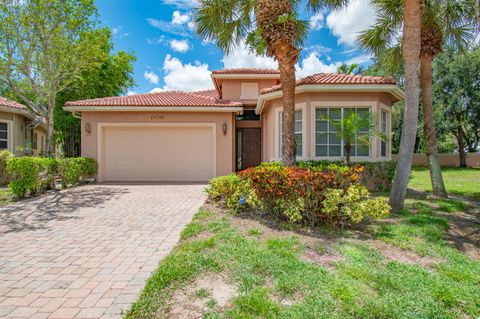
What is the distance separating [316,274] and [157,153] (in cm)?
1211

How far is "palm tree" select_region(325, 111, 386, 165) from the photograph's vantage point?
31.1ft

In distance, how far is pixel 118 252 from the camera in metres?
4.80

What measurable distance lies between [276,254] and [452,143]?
141 ft

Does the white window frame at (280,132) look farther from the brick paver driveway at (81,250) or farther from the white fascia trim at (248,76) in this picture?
the white fascia trim at (248,76)

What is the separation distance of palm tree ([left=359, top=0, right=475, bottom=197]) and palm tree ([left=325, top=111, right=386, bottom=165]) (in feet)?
5.22

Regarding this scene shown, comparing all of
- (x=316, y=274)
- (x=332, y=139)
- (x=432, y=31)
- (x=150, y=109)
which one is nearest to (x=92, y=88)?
(x=150, y=109)

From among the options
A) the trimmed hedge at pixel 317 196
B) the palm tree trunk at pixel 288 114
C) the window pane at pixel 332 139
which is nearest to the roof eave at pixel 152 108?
the window pane at pixel 332 139

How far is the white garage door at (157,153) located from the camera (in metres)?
14.4

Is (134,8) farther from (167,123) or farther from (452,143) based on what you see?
(452,143)

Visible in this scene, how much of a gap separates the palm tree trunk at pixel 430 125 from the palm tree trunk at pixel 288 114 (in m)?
4.85

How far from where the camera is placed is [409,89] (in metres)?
7.20

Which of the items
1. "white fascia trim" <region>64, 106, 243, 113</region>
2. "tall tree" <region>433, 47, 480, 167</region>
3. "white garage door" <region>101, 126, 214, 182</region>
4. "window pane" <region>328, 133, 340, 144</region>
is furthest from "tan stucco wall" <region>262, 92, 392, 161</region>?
"tall tree" <region>433, 47, 480, 167</region>

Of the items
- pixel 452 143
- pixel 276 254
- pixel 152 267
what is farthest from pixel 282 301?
pixel 452 143

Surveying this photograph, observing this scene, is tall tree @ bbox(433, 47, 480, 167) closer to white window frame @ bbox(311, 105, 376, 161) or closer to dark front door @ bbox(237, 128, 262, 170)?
white window frame @ bbox(311, 105, 376, 161)
